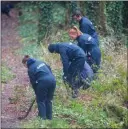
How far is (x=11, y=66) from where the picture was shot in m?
18.0

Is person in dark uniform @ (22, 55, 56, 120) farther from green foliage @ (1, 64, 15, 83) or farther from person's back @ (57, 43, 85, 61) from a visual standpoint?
green foliage @ (1, 64, 15, 83)

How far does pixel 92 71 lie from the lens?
45.6 ft

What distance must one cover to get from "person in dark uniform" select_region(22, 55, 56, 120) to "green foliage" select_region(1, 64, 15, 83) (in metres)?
5.01

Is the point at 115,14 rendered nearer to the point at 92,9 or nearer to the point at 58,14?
the point at 92,9

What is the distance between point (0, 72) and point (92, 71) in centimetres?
412

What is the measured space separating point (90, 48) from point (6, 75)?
12.0 feet

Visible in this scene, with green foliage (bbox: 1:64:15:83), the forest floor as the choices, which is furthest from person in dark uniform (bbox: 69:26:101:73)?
green foliage (bbox: 1:64:15:83)

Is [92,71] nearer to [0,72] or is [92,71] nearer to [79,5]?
[0,72]

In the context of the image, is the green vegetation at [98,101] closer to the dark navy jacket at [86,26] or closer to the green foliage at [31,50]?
the dark navy jacket at [86,26]

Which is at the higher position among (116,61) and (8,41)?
(116,61)

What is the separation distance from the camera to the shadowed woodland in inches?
462

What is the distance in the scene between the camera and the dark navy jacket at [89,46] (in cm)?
1375

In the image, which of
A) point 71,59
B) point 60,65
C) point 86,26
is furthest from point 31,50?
point 71,59

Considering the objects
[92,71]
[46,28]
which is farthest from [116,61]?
[46,28]
